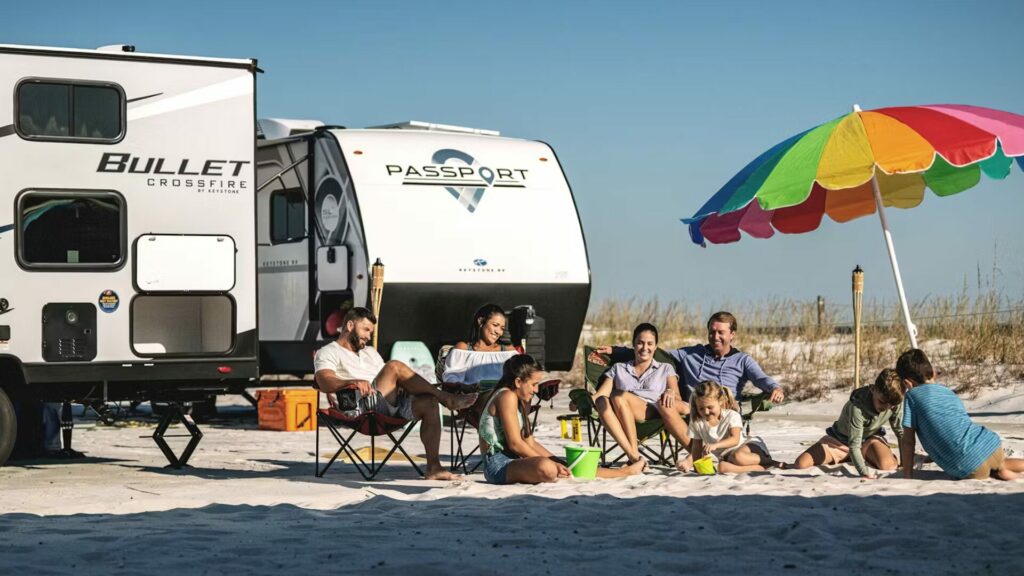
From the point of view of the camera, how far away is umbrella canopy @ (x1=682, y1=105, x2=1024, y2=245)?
293 inches

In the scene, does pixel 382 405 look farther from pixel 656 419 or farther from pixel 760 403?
pixel 760 403

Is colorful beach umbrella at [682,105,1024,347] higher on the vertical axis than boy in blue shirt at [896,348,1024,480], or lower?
higher

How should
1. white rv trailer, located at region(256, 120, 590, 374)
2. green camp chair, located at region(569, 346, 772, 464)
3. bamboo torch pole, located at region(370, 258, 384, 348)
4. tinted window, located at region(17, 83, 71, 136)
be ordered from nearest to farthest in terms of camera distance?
green camp chair, located at region(569, 346, 772, 464), tinted window, located at region(17, 83, 71, 136), bamboo torch pole, located at region(370, 258, 384, 348), white rv trailer, located at region(256, 120, 590, 374)

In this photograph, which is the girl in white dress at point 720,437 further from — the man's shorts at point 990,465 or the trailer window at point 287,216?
the trailer window at point 287,216

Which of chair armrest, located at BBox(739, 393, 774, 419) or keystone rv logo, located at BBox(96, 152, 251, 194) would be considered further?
keystone rv logo, located at BBox(96, 152, 251, 194)

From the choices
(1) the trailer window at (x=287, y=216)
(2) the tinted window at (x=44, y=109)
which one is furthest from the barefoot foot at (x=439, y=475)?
(1) the trailer window at (x=287, y=216)

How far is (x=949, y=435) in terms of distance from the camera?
6.97 metres

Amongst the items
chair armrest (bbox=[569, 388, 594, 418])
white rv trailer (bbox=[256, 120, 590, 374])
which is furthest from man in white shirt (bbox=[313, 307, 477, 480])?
white rv trailer (bbox=[256, 120, 590, 374])

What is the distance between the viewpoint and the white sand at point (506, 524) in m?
5.07

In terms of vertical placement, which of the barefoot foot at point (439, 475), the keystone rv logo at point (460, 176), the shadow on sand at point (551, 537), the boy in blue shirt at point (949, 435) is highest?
the keystone rv logo at point (460, 176)

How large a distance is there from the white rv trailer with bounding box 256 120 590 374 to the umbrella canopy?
10.2 feet

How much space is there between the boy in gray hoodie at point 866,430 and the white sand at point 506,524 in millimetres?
100

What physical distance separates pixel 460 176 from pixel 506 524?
5854mm

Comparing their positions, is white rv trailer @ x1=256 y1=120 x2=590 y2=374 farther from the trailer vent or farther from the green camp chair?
the trailer vent
